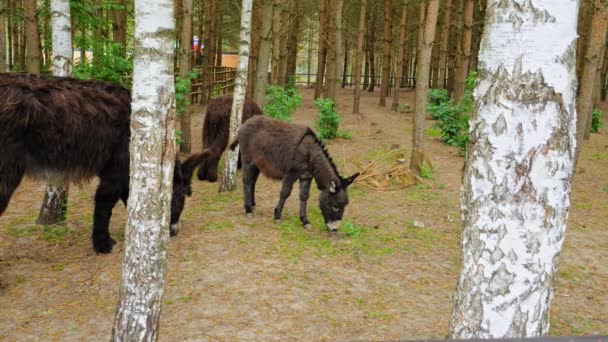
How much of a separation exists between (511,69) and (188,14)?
9831mm

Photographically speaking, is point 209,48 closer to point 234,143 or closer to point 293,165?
point 234,143

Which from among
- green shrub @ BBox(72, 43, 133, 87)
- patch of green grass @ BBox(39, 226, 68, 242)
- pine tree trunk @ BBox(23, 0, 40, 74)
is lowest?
patch of green grass @ BBox(39, 226, 68, 242)

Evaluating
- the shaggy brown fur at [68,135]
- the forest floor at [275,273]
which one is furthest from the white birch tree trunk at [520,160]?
the shaggy brown fur at [68,135]

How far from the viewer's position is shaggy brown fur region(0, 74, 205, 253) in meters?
4.96

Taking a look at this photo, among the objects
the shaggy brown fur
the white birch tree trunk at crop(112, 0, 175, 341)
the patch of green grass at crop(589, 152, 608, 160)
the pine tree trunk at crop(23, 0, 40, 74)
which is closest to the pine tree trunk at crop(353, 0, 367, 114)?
the patch of green grass at crop(589, 152, 608, 160)

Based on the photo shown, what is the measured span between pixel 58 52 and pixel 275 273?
4039 millimetres

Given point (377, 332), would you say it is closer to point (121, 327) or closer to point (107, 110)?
point (121, 327)

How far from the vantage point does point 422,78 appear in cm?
1028

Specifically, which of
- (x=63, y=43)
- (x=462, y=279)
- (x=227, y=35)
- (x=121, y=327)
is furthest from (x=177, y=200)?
(x=227, y=35)

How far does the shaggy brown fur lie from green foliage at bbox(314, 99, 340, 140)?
26.7 feet

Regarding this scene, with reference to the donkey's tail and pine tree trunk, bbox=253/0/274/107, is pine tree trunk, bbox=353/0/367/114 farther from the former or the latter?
the donkey's tail

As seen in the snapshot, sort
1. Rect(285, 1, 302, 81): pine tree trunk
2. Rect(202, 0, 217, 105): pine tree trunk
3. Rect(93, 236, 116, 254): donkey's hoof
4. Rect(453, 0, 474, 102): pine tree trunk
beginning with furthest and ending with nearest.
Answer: Rect(285, 1, 302, 81): pine tree trunk < Rect(202, 0, 217, 105): pine tree trunk < Rect(453, 0, 474, 102): pine tree trunk < Rect(93, 236, 116, 254): donkey's hoof

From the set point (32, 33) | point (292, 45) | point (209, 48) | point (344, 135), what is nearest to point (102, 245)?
point (32, 33)

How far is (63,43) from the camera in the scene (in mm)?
6707
